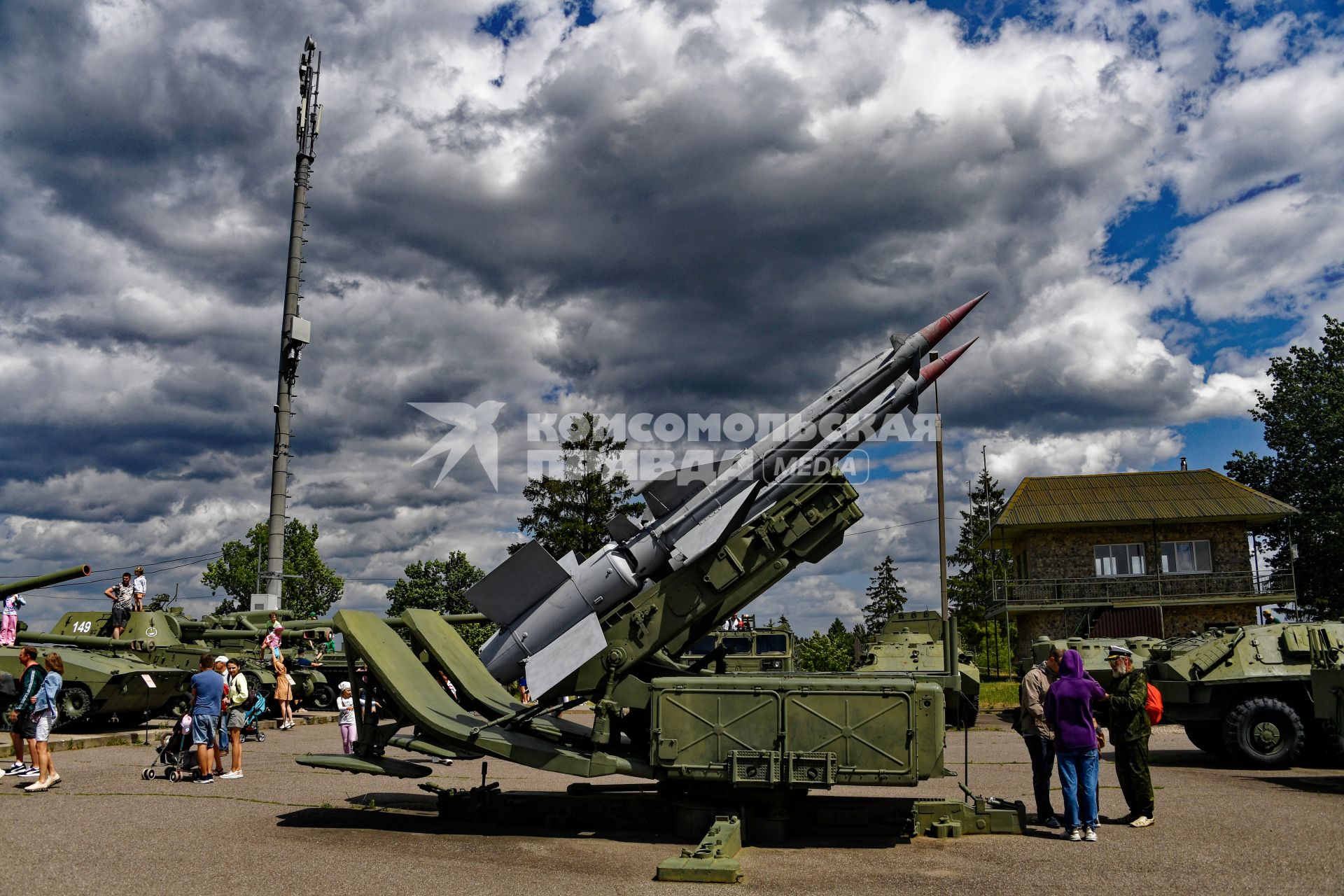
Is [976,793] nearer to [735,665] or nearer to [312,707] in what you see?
[735,665]

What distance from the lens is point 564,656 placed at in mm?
8273

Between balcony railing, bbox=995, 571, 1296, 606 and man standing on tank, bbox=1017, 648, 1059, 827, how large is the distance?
18.8m

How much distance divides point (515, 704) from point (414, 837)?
135cm

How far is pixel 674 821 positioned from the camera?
789 cm

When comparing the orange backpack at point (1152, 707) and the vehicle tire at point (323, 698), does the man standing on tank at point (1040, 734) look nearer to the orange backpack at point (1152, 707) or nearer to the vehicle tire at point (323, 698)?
the orange backpack at point (1152, 707)

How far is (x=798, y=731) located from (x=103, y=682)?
11.3m

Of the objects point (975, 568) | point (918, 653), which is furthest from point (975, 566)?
point (918, 653)

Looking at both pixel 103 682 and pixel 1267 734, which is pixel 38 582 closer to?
pixel 103 682

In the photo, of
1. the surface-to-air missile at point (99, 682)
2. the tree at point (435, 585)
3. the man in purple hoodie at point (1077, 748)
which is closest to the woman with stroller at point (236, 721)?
the surface-to-air missile at point (99, 682)

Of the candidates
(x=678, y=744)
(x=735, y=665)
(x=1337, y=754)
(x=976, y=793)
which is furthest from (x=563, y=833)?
(x=1337, y=754)

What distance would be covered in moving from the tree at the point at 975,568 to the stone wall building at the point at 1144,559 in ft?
31.5

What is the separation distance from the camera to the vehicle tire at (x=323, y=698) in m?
21.3

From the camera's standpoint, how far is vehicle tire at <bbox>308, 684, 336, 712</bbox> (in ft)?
69.9

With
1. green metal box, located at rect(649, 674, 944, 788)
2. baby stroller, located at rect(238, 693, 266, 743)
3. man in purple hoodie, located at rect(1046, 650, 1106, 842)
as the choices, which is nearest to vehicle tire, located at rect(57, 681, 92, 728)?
baby stroller, located at rect(238, 693, 266, 743)
